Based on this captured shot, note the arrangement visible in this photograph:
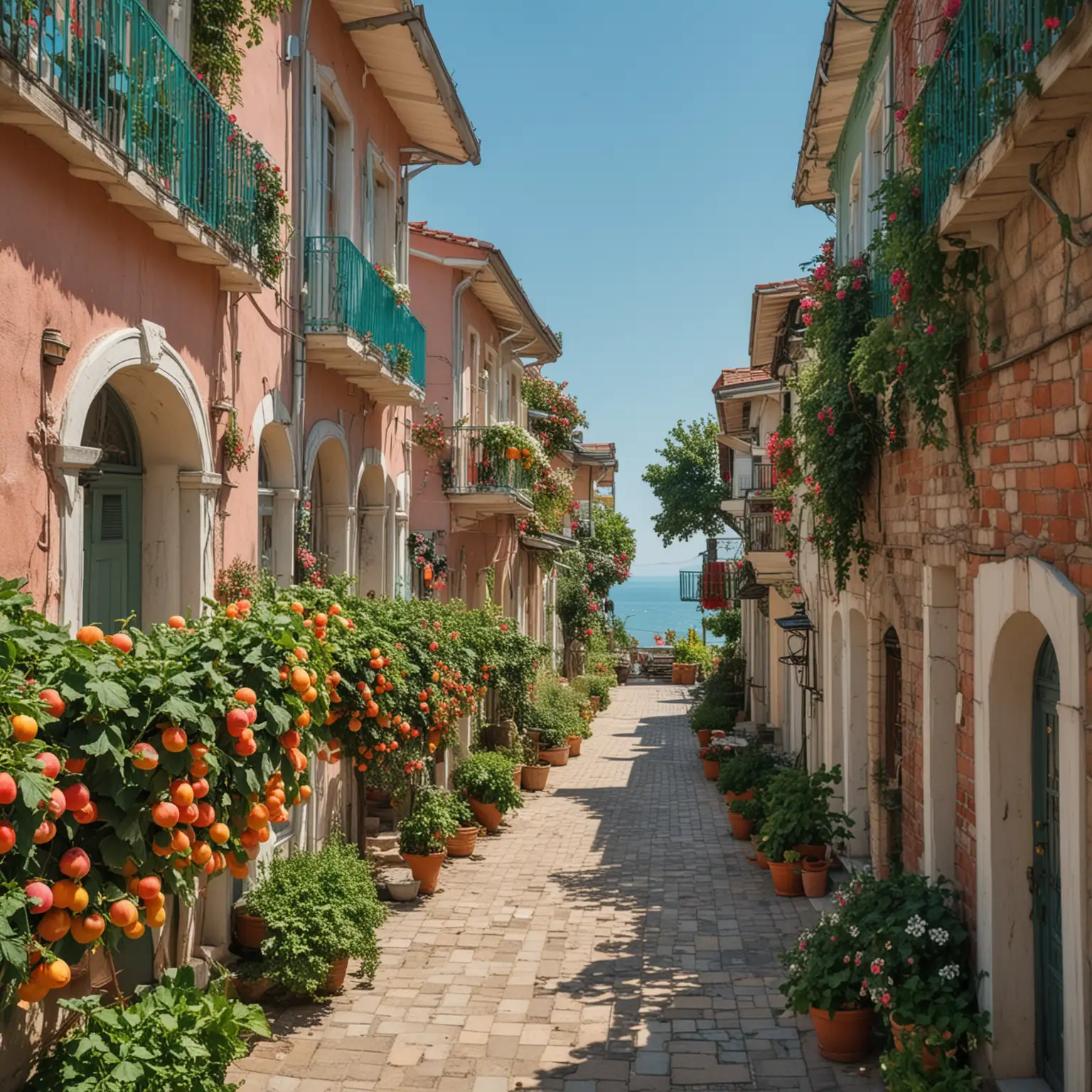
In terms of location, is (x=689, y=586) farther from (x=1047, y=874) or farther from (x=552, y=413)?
(x=1047, y=874)

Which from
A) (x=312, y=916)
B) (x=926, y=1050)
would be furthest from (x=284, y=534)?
(x=926, y=1050)

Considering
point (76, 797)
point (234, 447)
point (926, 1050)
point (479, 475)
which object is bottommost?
point (926, 1050)

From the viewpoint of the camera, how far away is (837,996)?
6.72 m

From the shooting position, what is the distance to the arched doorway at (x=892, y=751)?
28.3 feet

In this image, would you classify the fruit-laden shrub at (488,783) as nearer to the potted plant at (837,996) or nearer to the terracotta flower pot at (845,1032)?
the potted plant at (837,996)

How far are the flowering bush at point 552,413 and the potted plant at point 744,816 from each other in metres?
9.76

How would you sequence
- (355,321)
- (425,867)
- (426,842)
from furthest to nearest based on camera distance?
(426,842) → (425,867) → (355,321)

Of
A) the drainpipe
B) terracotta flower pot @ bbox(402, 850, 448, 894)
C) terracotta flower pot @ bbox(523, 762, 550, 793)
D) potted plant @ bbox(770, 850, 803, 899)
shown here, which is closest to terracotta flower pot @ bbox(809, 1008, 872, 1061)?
potted plant @ bbox(770, 850, 803, 899)

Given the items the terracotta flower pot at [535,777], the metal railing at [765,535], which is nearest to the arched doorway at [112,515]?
the metal railing at [765,535]

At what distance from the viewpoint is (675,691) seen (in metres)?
34.1

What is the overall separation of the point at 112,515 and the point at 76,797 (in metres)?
3.64

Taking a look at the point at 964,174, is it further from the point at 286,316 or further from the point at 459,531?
the point at 459,531

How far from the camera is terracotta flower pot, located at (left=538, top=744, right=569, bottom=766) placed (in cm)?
1909

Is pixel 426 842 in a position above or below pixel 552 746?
above
